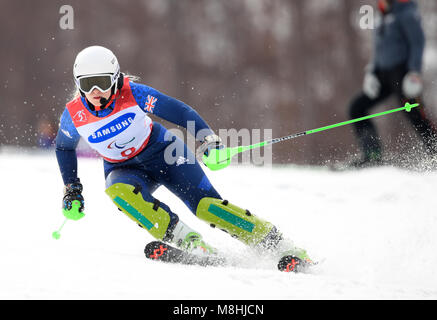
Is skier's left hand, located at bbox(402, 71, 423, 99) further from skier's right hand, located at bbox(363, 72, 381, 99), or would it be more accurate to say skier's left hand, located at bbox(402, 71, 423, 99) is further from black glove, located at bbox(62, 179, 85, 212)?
black glove, located at bbox(62, 179, 85, 212)

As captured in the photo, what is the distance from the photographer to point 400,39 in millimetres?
5801

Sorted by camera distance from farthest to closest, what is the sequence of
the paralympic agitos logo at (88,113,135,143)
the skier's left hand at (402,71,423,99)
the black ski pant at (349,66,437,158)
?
1. the black ski pant at (349,66,437,158)
2. the skier's left hand at (402,71,423,99)
3. the paralympic agitos logo at (88,113,135,143)

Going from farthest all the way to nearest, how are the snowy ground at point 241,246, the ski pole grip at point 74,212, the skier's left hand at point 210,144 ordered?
the ski pole grip at point 74,212 < the skier's left hand at point 210,144 < the snowy ground at point 241,246

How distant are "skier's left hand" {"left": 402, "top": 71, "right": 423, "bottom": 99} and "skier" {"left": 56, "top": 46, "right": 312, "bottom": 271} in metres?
2.69

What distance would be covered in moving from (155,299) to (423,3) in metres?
12.1

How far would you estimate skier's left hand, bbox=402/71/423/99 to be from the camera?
520cm

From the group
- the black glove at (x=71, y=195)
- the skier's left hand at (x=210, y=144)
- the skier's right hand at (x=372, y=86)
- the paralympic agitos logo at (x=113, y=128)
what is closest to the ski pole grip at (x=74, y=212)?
the black glove at (x=71, y=195)

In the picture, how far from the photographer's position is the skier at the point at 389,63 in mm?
5516

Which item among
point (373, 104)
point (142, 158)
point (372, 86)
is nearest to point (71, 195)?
point (142, 158)

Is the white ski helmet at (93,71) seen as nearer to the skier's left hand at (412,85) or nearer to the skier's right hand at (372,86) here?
the skier's left hand at (412,85)

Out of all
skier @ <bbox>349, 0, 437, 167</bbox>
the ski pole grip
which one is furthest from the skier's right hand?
the ski pole grip

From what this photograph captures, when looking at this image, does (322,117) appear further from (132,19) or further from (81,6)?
(81,6)

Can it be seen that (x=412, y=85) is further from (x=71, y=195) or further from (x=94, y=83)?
(x=71, y=195)
